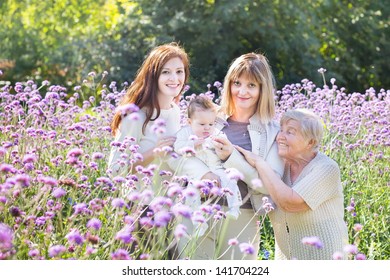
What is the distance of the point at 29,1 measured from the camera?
52.9 feet

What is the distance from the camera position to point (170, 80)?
366cm

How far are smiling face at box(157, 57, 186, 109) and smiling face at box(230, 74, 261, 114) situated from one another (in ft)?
1.01

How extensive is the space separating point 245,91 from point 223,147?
0.37m

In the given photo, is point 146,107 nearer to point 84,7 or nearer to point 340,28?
point 340,28

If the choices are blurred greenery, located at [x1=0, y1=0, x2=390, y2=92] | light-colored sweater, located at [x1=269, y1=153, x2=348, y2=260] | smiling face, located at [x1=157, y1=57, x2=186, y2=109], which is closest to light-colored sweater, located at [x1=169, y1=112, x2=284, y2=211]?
light-colored sweater, located at [x1=269, y1=153, x2=348, y2=260]

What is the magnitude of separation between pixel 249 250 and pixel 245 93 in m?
1.34

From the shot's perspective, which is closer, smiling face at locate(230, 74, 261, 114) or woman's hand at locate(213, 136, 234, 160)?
woman's hand at locate(213, 136, 234, 160)

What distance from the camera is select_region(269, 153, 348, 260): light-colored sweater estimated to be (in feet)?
10.7

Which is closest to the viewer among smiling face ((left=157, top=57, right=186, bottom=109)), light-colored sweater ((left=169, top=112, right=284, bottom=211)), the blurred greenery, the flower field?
the flower field

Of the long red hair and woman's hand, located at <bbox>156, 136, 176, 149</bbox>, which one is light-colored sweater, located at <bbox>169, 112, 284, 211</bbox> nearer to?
woman's hand, located at <bbox>156, 136, 176, 149</bbox>

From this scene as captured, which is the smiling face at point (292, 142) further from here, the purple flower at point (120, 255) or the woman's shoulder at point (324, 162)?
the purple flower at point (120, 255)

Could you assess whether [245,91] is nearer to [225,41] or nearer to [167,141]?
[167,141]

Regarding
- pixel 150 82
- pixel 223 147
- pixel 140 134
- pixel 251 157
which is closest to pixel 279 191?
pixel 251 157

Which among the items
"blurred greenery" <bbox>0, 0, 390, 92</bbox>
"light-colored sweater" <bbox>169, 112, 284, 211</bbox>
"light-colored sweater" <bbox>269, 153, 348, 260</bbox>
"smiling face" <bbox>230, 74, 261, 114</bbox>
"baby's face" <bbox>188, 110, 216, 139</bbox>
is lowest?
"light-colored sweater" <bbox>269, 153, 348, 260</bbox>
